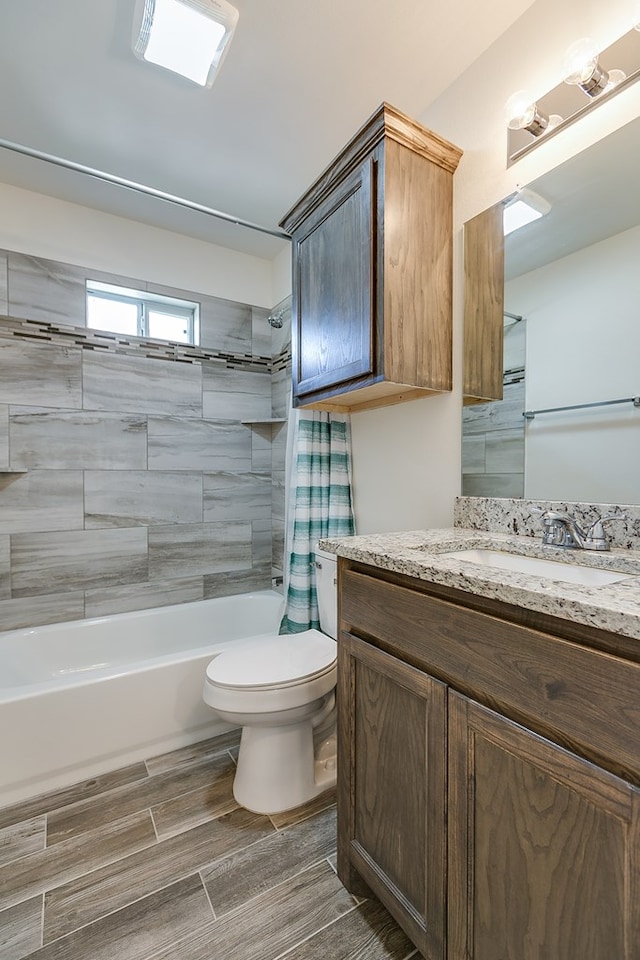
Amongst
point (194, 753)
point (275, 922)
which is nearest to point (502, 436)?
point (275, 922)

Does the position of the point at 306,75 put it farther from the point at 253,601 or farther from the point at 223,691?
the point at 253,601

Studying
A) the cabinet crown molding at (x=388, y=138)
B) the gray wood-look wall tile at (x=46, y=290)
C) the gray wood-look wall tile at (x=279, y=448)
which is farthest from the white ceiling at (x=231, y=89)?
the gray wood-look wall tile at (x=279, y=448)

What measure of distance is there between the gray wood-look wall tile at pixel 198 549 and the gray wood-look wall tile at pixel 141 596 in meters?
0.05

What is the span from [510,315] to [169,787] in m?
2.05

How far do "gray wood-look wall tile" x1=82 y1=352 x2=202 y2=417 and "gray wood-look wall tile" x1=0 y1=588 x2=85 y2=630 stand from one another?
88 centimetres

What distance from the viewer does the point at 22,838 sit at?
1394 mm

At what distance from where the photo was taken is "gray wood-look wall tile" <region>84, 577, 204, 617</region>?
7.75ft

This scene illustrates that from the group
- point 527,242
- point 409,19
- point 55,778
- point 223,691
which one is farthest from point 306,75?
point 55,778

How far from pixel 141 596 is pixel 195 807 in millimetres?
1229

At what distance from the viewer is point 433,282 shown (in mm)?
1494

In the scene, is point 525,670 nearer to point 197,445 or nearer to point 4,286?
point 197,445

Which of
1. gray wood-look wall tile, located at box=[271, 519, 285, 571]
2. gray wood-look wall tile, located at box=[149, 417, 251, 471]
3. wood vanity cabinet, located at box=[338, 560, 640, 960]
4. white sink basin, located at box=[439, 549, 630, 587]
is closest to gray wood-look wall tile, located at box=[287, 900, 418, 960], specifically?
wood vanity cabinet, located at box=[338, 560, 640, 960]

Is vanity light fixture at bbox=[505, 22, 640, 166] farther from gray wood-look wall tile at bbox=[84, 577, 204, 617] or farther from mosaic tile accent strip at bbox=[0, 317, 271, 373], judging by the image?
gray wood-look wall tile at bbox=[84, 577, 204, 617]

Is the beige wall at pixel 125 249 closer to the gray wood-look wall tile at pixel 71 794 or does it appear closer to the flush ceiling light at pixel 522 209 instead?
the flush ceiling light at pixel 522 209
